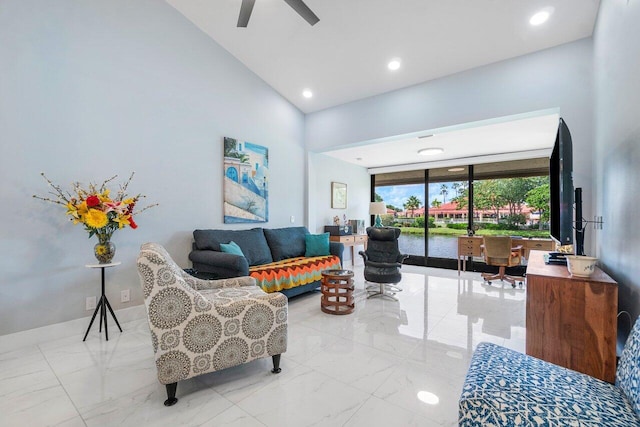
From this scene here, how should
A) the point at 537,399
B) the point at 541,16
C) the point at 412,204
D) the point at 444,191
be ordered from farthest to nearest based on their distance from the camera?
the point at 412,204
the point at 444,191
the point at 541,16
the point at 537,399

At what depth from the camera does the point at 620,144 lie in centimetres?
181

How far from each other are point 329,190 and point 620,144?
4577mm

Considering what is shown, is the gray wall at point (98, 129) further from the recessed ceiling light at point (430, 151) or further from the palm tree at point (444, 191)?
the palm tree at point (444, 191)

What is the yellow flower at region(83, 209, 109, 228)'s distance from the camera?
7.74ft

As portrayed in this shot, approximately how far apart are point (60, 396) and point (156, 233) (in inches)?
68.1

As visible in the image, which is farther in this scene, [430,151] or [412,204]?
[412,204]

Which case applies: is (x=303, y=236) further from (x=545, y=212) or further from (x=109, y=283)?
(x=545, y=212)

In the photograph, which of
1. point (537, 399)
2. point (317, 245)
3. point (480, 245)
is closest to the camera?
point (537, 399)

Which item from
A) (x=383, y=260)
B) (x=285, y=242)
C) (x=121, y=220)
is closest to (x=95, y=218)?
(x=121, y=220)

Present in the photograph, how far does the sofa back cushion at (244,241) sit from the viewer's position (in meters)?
3.40

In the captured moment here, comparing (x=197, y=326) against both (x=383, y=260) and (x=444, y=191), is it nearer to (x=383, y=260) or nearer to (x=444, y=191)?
(x=383, y=260)

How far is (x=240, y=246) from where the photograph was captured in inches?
145

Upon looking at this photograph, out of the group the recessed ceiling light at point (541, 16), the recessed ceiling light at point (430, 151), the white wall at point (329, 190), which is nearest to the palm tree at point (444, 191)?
the recessed ceiling light at point (430, 151)

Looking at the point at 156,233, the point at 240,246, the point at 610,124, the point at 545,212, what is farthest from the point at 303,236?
the point at 545,212
